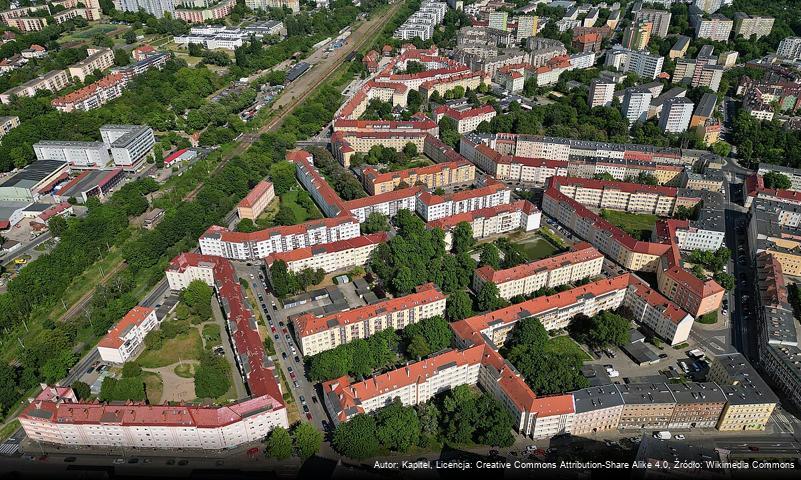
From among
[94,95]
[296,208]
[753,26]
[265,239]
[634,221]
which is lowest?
[634,221]

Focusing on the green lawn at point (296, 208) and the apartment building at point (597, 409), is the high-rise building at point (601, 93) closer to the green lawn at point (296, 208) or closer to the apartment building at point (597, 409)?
the green lawn at point (296, 208)

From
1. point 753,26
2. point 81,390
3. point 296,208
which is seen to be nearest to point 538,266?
point 296,208

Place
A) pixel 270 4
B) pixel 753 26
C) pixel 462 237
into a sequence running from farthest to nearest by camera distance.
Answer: pixel 270 4 → pixel 753 26 → pixel 462 237

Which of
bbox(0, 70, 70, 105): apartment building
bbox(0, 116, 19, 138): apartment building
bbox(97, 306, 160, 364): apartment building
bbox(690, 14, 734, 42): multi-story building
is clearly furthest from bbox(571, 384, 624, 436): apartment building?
bbox(690, 14, 734, 42): multi-story building

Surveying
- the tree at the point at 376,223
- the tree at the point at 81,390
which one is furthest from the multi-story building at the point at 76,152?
the tree at the point at 81,390

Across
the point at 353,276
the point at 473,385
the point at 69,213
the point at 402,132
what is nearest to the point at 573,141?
the point at 402,132

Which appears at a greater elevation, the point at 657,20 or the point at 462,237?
the point at 657,20

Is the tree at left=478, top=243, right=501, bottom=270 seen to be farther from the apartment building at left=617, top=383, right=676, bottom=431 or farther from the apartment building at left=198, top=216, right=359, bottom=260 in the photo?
the apartment building at left=617, top=383, right=676, bottom=431

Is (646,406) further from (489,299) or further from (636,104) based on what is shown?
(636,104)
